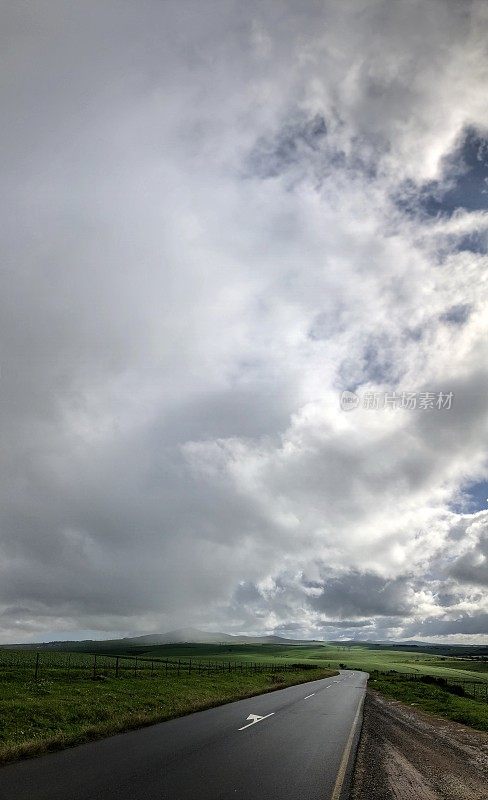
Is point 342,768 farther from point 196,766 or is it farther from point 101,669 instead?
point 101,669

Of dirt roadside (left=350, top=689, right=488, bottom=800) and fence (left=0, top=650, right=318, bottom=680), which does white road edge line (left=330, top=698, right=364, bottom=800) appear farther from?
fence (left=0, top=650, right=318, bottom=680)

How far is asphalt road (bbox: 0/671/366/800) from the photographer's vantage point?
1129 centimetres

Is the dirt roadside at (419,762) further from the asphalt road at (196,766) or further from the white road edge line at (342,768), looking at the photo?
the asphalt road at (196,766)

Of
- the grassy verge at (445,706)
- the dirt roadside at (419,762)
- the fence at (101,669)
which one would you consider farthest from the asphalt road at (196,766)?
the fence at (101,669)

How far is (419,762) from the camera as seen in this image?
1645 cm

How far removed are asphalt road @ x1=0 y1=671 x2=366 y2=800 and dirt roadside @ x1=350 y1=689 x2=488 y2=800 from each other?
0.78m

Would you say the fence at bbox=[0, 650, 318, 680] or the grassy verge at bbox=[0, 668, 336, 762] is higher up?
the grassy verge at bbox=[0, 668, 336, 762]

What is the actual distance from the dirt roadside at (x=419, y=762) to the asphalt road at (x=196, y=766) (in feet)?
2.55

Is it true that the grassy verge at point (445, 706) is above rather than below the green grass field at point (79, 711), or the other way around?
below

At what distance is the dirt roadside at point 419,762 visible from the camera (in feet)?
41.6

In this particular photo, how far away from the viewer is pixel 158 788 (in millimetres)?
11523

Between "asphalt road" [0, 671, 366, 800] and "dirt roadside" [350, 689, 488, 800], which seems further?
"dirt roadside" [350, 689, 488, 800]

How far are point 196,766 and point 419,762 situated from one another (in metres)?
7.96

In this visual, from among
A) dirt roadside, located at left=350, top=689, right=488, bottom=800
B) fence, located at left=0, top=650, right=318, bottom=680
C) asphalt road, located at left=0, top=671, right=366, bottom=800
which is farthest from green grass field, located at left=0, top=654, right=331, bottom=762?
dirt roadside, located at left=350, top=689, right=488, bottom=800
